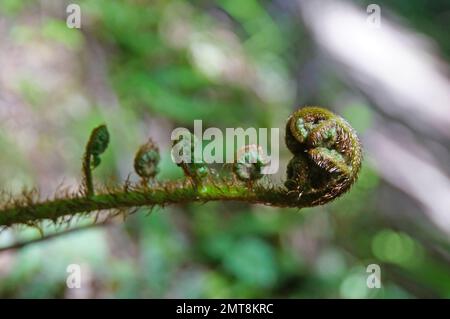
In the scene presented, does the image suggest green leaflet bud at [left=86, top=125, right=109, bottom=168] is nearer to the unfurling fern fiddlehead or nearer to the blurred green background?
the unfurling fern fiddlehead

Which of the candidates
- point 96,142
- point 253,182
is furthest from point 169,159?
point 253,182

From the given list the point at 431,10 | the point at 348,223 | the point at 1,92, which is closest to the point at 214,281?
the point at 348,223

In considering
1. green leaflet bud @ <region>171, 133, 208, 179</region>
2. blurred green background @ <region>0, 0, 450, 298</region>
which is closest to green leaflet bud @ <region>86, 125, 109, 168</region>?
green leaflet bud @ <region>171, 133, 208, 179</region>

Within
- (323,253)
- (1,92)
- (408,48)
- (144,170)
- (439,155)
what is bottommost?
(144,170)

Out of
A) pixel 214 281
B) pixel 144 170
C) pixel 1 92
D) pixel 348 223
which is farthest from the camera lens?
pixel 348 223

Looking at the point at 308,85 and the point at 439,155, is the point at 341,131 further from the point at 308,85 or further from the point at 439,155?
the point at 308,85

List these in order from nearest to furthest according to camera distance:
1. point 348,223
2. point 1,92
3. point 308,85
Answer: point 1,92, point 348,223, point 308,85

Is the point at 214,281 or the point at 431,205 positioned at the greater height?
the point at 431,205
